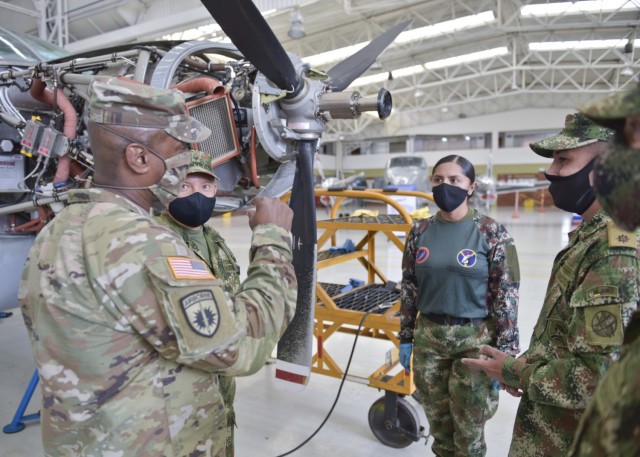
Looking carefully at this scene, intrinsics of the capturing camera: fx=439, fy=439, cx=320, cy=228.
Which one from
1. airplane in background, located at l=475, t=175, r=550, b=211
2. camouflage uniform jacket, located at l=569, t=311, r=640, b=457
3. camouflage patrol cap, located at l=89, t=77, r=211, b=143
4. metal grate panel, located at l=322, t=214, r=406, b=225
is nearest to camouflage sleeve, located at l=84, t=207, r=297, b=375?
camouflage patrol cap, located at l=89, t=77, r=211, b=143

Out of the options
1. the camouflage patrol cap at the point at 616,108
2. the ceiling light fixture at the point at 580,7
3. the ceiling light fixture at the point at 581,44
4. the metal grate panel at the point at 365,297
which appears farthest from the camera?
the ceiling light fixture at the point at 581,44

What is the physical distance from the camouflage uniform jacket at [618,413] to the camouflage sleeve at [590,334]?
0.71 m

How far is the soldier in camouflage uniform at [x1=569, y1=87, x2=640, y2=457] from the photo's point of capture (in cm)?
62

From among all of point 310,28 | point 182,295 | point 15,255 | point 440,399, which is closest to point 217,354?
point 182,295

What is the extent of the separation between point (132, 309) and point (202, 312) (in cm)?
18

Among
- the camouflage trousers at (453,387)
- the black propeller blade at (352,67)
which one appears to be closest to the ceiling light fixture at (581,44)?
the black propeller blade at (352,67)

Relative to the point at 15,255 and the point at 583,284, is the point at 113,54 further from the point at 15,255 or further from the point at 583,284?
the point at 583,284

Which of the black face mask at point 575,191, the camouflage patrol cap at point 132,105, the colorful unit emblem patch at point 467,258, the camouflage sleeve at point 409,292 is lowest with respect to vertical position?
the camouflage sleeve at point 409,292

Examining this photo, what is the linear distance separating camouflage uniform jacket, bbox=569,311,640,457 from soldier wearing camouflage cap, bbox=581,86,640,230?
0.20 m

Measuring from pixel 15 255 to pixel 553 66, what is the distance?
20.8m

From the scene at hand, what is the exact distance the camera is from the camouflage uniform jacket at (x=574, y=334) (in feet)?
4.38

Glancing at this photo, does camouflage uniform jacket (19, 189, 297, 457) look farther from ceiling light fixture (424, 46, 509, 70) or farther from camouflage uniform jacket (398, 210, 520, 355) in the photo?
ceiling light fixture (424, 46, 509, 70)

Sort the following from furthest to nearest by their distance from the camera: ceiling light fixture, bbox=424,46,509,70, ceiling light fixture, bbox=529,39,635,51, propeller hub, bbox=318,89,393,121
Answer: ceiling light fixture, bbox=424,46,509,70 < ceiling light fixture, bbox=529,39,635,51 < propeller hub, bbox=318,89,393,121

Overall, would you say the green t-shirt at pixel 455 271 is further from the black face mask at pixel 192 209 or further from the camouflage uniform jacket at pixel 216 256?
the black face mask at pixel 192 209
